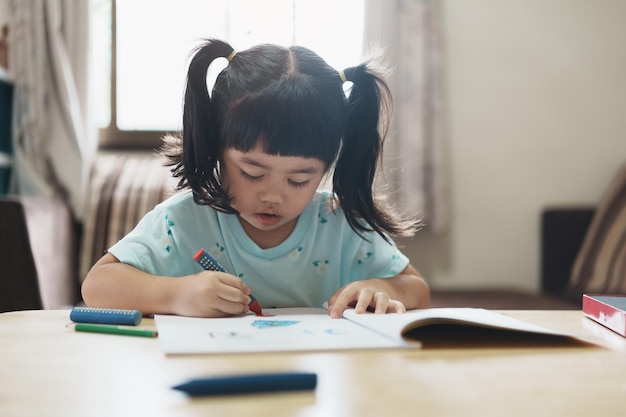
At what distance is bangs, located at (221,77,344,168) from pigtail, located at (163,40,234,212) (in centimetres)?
5

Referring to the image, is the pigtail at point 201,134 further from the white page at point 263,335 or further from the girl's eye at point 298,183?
the white page at point 263,335

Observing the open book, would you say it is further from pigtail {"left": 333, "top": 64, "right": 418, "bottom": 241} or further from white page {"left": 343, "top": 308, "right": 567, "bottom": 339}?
pigtail {"left": 333, "top": 64, "right": 418, "bottom": 241}

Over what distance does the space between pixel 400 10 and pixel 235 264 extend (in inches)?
68.7

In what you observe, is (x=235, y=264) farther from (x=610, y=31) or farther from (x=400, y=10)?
(x=610, y=31)

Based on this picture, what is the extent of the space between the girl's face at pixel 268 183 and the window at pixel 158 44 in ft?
5.54

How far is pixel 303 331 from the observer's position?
73 cm

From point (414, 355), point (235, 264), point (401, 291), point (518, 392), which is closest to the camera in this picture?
point (518, 392)

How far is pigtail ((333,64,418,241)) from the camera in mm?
1188

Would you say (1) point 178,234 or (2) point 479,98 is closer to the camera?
(1) point 178,234

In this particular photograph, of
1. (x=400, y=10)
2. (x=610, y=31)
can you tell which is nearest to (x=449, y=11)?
(x=400, y=10)

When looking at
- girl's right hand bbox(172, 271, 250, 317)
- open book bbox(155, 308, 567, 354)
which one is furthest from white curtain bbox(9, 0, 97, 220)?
open book bbox(155, 308, 567, 354)

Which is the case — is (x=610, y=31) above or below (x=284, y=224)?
above

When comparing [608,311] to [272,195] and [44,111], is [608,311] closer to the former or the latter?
[272,195]

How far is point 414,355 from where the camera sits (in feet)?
2.04
